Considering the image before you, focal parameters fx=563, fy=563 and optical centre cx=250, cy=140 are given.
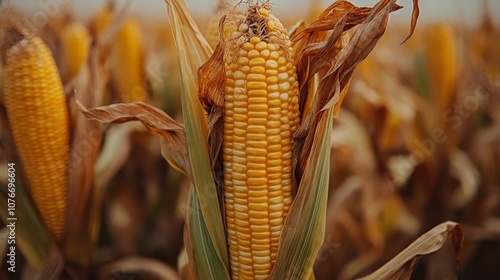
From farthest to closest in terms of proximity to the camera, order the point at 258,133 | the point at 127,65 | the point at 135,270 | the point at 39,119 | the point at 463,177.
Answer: the point at 463,177, the point at 127,65, the point at 135,270, the point at 39,119, the point at 258,133

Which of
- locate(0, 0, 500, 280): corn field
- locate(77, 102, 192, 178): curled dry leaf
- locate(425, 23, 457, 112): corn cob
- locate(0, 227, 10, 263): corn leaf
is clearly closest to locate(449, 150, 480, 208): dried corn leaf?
locate(0, 0, 500, 280): corn field

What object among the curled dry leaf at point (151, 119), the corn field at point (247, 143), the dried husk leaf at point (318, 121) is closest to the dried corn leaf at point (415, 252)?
the corn field at point (247, 143)

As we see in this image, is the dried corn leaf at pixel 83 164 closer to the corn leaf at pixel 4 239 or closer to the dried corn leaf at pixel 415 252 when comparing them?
the corn leaf at pixel 4 239

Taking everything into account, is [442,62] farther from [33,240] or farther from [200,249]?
[33,240]

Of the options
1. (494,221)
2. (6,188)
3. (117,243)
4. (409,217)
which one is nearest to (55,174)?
(6,188)

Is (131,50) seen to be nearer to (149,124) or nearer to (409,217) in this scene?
(149,124)

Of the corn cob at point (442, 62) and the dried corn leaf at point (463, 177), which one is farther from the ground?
the corn cob at point (442, 62)

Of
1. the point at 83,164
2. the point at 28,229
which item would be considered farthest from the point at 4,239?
the point at 83,164
